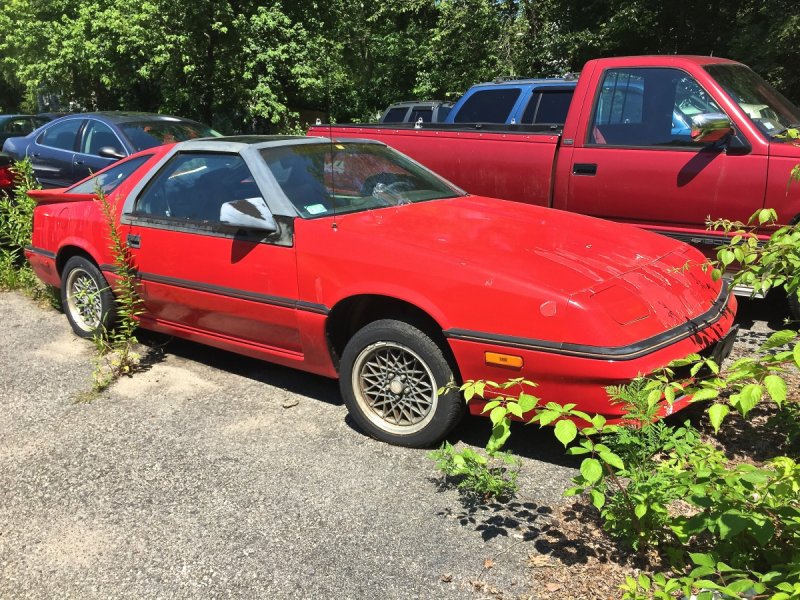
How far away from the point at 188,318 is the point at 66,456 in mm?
1192

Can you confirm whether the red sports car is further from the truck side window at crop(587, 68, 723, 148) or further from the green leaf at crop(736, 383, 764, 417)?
the truck side window at crop(587, 68, 723, 148)

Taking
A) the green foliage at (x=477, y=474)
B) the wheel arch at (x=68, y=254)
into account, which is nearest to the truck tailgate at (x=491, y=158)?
the wheel arch at (x=68, y=254)

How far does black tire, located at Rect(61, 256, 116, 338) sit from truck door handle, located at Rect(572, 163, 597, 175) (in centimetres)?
369

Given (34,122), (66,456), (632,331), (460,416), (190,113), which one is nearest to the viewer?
(632,331)

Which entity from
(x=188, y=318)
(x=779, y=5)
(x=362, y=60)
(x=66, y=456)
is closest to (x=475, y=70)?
(x=362, y=60)

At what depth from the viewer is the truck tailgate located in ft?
18.6

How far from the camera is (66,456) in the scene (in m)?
3.74

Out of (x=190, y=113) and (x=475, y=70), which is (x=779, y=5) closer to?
(x=475, y=70)

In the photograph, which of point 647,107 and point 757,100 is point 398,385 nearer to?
point 647,107

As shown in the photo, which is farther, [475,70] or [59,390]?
[475,70]

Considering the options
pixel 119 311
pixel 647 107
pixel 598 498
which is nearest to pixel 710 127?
pixel 647 107

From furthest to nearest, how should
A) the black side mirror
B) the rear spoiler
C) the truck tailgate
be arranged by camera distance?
the black side mirror
the truck tailgate
the rear spoiler

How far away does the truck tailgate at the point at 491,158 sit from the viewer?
5.66m

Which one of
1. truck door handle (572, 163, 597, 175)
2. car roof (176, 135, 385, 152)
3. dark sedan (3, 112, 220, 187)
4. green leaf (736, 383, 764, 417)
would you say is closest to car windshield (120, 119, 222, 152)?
dark sedan (3, 112, 220, 187)
